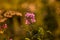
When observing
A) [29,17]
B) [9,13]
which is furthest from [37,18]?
[9,13]

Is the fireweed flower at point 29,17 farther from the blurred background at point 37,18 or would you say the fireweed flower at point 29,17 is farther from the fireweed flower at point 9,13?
the fireweed flower at point 9,13

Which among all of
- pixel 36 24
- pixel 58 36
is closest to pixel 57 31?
pixel 58 36

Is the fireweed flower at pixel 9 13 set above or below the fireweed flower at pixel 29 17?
above

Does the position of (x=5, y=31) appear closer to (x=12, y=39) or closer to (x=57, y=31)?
(x=12, y=39)

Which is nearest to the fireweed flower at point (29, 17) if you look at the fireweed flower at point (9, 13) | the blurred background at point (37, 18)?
the blurred background at point (37, 18)

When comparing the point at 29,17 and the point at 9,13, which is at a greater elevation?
the point at 9,13

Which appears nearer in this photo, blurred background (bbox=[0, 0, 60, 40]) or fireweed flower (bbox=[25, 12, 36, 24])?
fireweed flower (bbox=[25, 12, 36, 24])

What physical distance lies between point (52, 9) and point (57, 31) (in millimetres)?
328

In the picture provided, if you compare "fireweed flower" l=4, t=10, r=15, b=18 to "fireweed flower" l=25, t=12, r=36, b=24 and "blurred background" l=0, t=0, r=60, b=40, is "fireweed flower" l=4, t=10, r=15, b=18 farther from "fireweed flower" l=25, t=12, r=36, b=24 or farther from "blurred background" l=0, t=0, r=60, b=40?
"fireweed flower" l=25, t=12, r=36, b=24

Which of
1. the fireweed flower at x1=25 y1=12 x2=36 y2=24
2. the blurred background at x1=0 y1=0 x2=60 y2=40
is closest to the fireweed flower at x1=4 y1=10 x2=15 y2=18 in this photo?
the blurred background at x1=0 y1=0 x2=60 y2=40

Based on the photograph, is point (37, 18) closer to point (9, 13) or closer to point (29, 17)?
point (29, 17)

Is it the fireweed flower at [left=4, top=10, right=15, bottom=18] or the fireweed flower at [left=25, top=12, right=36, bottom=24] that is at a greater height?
the fireweed flower at [left=4, top=10, right=15, bottom=18]

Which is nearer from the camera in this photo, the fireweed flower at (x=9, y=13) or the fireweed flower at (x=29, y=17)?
the fireweed flower at (x=29, y=17)

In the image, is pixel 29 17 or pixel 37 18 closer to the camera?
pixel 29 17
